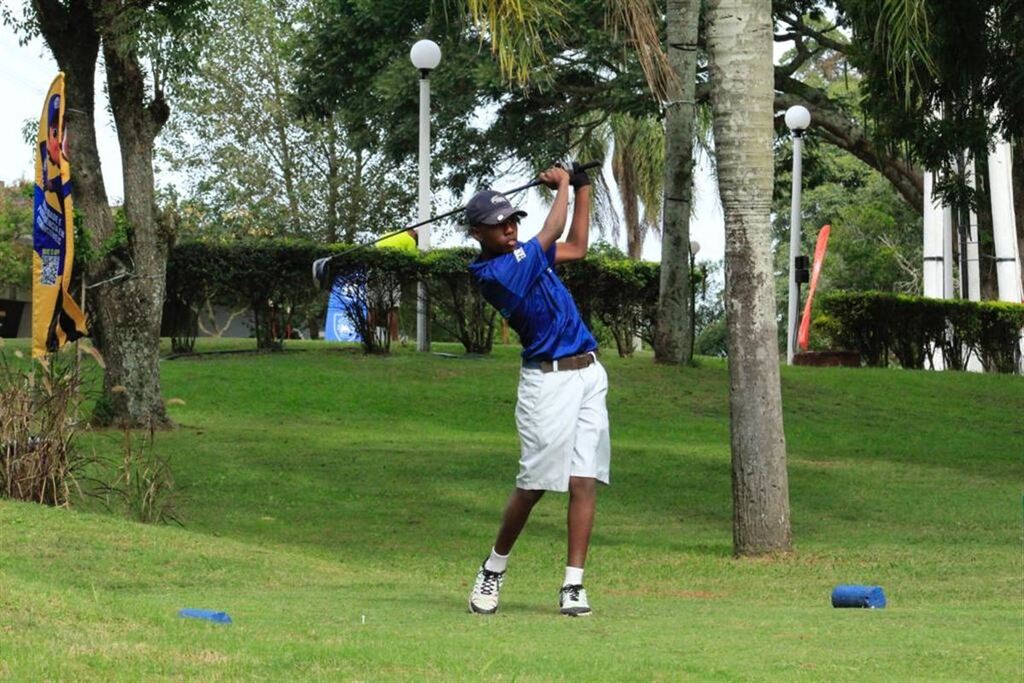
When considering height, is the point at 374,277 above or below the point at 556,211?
above

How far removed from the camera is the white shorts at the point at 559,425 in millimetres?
7625

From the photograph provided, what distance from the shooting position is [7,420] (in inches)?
447

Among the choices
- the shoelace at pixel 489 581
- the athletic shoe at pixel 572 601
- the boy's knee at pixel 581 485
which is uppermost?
the boy's knee at pixel 581 485

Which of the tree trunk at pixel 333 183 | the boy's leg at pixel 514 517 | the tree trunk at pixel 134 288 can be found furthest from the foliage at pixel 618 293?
the tree trunk at pixel 333 183

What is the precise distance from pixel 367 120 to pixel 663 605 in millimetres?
24936

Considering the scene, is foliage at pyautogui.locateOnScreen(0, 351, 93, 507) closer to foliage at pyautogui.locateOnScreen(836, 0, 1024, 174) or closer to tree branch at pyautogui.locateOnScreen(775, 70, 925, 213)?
foliage at pyautogui.locateOnScreen(836, 0, 1024, 174)

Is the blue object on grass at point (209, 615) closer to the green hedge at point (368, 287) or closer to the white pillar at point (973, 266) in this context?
the green hedge at point (368, 287)

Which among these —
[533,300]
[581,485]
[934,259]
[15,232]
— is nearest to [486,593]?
[581,485]

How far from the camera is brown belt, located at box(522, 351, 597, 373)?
766 centimetres

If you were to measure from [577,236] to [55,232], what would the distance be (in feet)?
22.4

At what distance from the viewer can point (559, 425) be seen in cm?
762

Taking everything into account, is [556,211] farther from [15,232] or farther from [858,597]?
[15,232]

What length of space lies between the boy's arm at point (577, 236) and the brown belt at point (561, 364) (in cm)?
47

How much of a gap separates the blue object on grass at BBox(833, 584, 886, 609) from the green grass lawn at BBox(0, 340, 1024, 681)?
19cm
